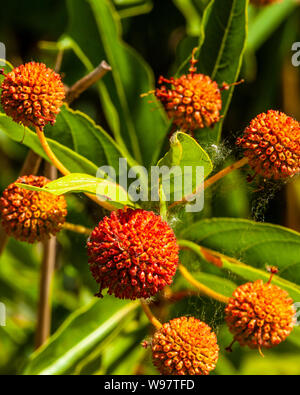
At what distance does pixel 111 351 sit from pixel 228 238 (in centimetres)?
59

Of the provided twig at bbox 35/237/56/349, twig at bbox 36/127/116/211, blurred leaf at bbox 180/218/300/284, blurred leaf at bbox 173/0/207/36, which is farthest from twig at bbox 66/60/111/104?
blurred leaf at bbox 173/0/207/36

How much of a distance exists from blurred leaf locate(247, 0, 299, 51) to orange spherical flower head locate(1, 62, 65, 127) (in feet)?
4.01

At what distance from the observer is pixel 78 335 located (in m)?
1.48

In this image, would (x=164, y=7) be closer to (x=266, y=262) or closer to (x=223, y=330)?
(x=266, y=262)

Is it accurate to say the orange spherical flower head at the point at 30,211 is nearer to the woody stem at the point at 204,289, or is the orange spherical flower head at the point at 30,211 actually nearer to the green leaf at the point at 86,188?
the green leaf at the point at 86,188

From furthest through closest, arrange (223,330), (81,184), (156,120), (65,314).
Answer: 1. (65,314)
2. (156,120)
3. (223,330)
4. (81,184)

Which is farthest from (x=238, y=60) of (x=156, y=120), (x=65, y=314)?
(x=65, y=314)

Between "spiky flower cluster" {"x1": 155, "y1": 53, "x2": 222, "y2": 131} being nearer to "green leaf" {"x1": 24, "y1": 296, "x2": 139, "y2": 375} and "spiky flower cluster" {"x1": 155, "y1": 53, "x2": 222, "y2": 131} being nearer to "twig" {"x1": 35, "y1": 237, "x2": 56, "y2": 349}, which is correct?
"green leaf" {"x1": 24, "y1": 296, "x2": 139, "y2": 375}

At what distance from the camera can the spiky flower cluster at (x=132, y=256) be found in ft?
3.44

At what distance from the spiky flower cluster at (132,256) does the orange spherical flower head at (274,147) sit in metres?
0.24

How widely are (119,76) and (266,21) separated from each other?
82 cm

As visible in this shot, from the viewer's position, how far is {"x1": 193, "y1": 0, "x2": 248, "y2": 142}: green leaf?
140cm
